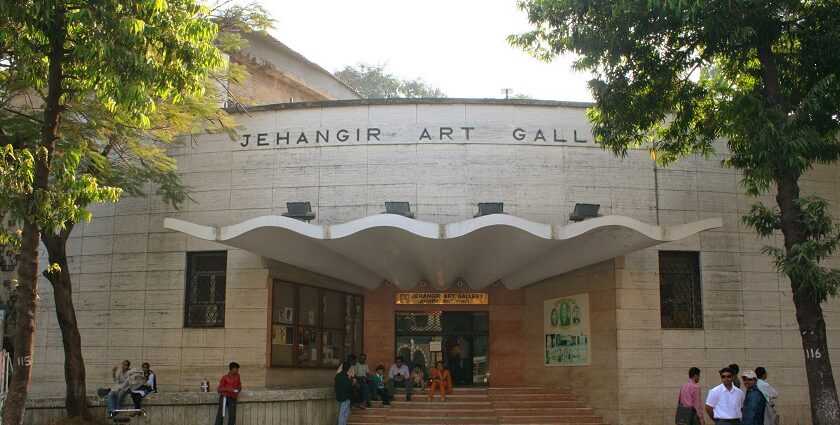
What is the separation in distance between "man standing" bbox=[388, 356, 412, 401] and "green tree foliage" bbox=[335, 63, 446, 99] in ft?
112

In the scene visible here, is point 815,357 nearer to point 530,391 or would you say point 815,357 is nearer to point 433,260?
point 433,260

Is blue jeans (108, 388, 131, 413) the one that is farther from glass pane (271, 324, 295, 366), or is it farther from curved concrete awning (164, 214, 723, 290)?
glass pane (271, 324, 295, 366)

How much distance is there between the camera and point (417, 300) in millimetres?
19562

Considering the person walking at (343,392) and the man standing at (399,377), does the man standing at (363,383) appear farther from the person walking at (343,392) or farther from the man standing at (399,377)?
the person walking at (343,392)

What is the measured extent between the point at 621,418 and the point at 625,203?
4189 millimetres

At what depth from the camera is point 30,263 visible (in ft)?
31.3

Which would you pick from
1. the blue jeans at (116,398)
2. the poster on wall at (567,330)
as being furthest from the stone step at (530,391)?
the blue jeans at (116,398)

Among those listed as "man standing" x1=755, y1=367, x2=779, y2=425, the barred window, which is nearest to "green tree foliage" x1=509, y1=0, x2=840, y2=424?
"man standing" x1=755, y1=367, x2=779, y2=425

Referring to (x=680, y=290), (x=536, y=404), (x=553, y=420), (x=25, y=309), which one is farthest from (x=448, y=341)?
(x=25, y=309)

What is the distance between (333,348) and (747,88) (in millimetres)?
10192

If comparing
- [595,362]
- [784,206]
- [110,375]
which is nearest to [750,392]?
[784,206]

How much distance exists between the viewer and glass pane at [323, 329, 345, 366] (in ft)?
61.8

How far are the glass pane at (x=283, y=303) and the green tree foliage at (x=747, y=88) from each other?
7.27m

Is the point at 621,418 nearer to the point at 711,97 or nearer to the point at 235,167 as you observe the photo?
the point at 711,97
